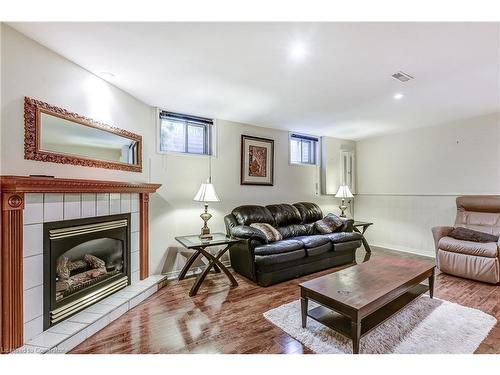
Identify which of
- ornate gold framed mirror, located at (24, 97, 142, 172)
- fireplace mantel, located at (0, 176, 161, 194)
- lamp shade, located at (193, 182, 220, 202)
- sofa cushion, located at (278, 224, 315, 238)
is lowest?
sofa cushion, located at (278, 224, 315, 238)

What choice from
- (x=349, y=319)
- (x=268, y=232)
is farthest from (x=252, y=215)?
(x=349, y=319)

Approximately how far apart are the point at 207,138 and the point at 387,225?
409cm

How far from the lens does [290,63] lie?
216 cm

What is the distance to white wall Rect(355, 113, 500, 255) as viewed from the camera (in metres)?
3.83

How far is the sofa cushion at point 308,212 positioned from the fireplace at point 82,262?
2.78 m

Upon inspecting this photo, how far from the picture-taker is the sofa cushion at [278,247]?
2975mm

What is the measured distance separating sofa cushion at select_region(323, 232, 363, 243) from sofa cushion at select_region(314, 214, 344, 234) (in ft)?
0.41

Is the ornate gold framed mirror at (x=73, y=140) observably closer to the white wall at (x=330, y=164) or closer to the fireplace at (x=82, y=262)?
the fireplace at (x=82, y=262)

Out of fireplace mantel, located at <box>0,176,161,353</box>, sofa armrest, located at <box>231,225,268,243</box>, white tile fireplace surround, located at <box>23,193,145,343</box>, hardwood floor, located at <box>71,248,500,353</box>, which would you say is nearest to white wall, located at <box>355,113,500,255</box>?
hardwood floor, located at <box>71,248,500,353</box>

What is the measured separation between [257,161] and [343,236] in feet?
6.13

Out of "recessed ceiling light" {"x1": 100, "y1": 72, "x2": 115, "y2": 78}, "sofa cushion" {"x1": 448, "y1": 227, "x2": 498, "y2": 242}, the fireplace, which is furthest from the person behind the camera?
"sofa cushion" {"x1": 448, "y1": 227, "x2": 498, "y2": 242}

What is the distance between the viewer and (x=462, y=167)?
13.2 feet

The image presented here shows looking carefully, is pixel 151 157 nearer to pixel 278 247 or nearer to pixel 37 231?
pixel 37 231

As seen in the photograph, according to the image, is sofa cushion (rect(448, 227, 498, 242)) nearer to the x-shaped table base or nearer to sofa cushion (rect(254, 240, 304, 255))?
sofa cushion (rect(254, 240, 304, 255))
